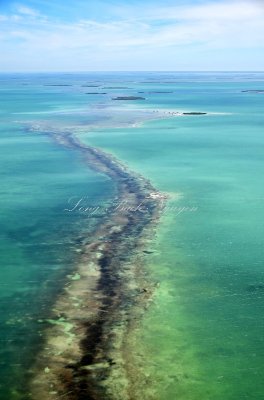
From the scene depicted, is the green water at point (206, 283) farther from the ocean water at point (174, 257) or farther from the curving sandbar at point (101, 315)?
the curving sandbar at point (101, 315)

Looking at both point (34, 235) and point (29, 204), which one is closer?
point (34, 235)

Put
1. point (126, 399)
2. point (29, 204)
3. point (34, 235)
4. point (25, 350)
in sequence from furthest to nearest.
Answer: point (29, 204) < point (34, 235) < point (25, 350) < point (126, 399)

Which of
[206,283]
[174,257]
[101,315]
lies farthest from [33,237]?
[206,283]

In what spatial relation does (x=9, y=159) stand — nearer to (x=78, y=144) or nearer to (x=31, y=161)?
(x=31, y=161)

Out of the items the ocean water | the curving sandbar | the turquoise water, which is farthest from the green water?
the turquoise water

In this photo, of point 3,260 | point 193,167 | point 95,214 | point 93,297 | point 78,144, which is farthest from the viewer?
point 78,144

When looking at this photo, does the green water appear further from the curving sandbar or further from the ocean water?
the curving sandbar

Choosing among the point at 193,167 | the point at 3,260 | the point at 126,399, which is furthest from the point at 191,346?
the point at 193,167
